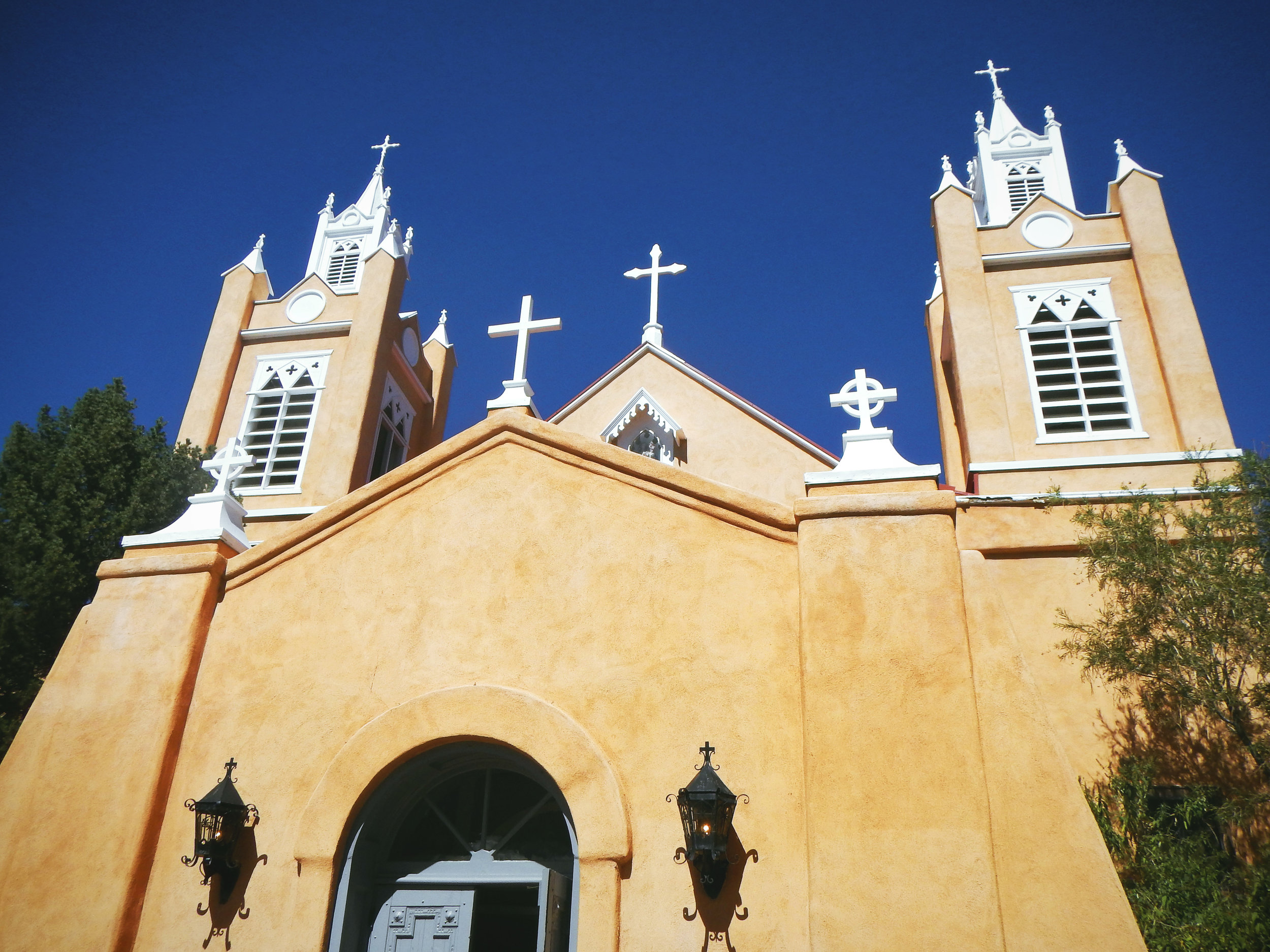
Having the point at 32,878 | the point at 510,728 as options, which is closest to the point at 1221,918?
the point at 510,728

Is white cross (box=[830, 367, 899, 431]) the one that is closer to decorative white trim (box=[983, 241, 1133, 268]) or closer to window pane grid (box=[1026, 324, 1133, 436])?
window pane grid (box=[1026, 324, 1133, 436])

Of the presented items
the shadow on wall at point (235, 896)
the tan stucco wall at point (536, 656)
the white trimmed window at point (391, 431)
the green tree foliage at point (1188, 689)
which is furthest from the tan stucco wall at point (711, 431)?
the shadow on wall at point (235, 896)

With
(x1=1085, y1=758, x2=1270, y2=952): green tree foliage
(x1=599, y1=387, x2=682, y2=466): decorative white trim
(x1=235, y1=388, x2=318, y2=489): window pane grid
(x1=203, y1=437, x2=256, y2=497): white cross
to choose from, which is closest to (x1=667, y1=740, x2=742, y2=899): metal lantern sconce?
(x1=1085, y1=758, x2=1270, y2=952): green tree foliage

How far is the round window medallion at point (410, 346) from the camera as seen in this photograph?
832 inches

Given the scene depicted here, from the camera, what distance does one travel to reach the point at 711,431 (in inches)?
683

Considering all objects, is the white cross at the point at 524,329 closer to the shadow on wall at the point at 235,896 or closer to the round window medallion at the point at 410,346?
the shadow on wall at the point at 235,896

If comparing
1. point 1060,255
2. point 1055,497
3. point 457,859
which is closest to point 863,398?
point 1055,497

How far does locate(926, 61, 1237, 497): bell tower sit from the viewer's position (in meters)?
12.9

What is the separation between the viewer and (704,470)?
55.3 ft

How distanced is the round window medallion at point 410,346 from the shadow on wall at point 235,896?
1457cm

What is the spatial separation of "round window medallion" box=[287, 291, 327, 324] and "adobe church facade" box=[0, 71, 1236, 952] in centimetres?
1061

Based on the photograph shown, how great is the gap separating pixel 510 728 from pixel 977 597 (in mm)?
3631

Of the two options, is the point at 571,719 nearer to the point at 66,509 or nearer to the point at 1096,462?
the point at 1096,462

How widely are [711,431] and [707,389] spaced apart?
93 cm
